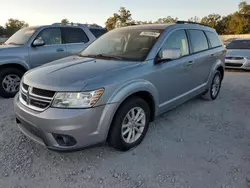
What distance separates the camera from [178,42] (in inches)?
145

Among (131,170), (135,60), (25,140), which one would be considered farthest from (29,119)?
(135,60)

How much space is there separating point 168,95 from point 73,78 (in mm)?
1559

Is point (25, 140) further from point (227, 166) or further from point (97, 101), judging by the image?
point (227, 166)

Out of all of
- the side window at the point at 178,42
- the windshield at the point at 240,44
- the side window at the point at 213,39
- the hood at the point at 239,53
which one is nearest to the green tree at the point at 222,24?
the windshield at the point at 240,44

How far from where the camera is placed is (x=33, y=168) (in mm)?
2592

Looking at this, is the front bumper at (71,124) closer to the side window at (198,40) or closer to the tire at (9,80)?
the side window at (198,40)

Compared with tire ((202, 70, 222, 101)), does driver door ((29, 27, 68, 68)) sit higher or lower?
higher

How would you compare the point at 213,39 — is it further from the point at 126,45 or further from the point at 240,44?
the point at 240,44

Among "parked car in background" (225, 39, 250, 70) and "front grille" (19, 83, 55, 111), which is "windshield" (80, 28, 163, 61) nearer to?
"front grille" (19, 83, 55, 111)

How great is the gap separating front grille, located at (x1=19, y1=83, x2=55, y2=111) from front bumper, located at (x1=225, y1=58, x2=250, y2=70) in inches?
330

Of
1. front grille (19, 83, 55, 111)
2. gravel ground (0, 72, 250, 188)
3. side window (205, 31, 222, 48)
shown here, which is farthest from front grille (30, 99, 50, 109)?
side window (205, 31, 222, 48)

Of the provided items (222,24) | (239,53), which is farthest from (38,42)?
(222,24)

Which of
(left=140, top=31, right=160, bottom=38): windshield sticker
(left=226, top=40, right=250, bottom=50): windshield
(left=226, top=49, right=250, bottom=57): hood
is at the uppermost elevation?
(left=140, top=31, right=160, bottom=38): windshield sticker

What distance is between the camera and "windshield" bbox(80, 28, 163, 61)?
10.5ft
